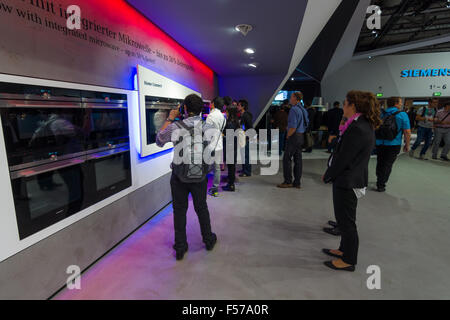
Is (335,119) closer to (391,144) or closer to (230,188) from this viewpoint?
(391,144)

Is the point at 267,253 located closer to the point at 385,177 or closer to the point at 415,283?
the point at 415,283

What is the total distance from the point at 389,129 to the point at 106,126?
4.15m

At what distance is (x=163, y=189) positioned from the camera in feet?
11.8

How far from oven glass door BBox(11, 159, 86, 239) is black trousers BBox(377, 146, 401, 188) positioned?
4511 millimetres

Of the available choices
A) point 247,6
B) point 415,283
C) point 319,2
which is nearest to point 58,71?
point 247,6

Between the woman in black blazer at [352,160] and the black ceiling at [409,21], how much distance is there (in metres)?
7.39

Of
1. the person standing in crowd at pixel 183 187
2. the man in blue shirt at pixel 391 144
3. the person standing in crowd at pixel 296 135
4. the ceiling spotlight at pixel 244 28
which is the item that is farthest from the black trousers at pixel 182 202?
the man in blue shirt at pixel 391 144

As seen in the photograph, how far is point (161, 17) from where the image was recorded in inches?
112

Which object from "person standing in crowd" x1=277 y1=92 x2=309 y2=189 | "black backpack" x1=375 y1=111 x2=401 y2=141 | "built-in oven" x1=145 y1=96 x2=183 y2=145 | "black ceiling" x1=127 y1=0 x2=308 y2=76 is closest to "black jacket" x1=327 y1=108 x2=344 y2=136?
"black ceiling" x1=127 y1=0 x2=308 y2=76

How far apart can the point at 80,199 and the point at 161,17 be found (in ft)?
7.49

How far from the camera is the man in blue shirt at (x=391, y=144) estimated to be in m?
3.85

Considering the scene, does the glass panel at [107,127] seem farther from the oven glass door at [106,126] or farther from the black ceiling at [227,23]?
the black ceiling at [227,23]

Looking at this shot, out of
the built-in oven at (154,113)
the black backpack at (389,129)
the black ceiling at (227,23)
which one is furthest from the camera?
the black backpack at (389,129)

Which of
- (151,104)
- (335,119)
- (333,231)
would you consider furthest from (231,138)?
(335,119)
